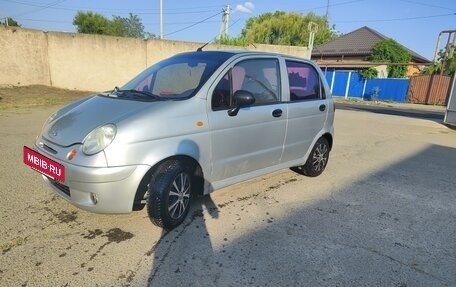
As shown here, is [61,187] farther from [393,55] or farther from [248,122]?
[393,55]

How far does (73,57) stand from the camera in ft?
54.7

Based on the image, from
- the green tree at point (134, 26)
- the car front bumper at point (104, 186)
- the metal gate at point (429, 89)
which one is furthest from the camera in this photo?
the green tree at point (134, 26)

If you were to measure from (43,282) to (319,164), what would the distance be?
4.06 m

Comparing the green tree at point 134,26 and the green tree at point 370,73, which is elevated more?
the green tree at point 134,26

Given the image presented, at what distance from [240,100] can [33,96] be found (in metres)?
13.1

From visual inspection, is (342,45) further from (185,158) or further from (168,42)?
(185,158)

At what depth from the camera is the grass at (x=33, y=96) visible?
11675 millimetres

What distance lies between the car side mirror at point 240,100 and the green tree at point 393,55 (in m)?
31.2

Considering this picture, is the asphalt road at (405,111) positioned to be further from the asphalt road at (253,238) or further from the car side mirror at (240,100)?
the car side mirror at (240,100)

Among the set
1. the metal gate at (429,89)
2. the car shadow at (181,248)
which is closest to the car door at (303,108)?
the car shadow at (181,248)

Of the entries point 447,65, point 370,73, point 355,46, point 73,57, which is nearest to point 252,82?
point 73,57

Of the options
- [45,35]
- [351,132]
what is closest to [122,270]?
[351,132]

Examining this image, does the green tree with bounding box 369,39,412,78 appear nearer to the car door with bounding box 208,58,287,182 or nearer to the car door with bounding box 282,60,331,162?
the car door with bounding box 282,60,331,162

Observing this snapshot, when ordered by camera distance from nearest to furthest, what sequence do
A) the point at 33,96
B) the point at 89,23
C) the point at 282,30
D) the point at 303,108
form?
the point at 303,108 → the point at 33,96 → the point at 89,23 → the point at 282,30
